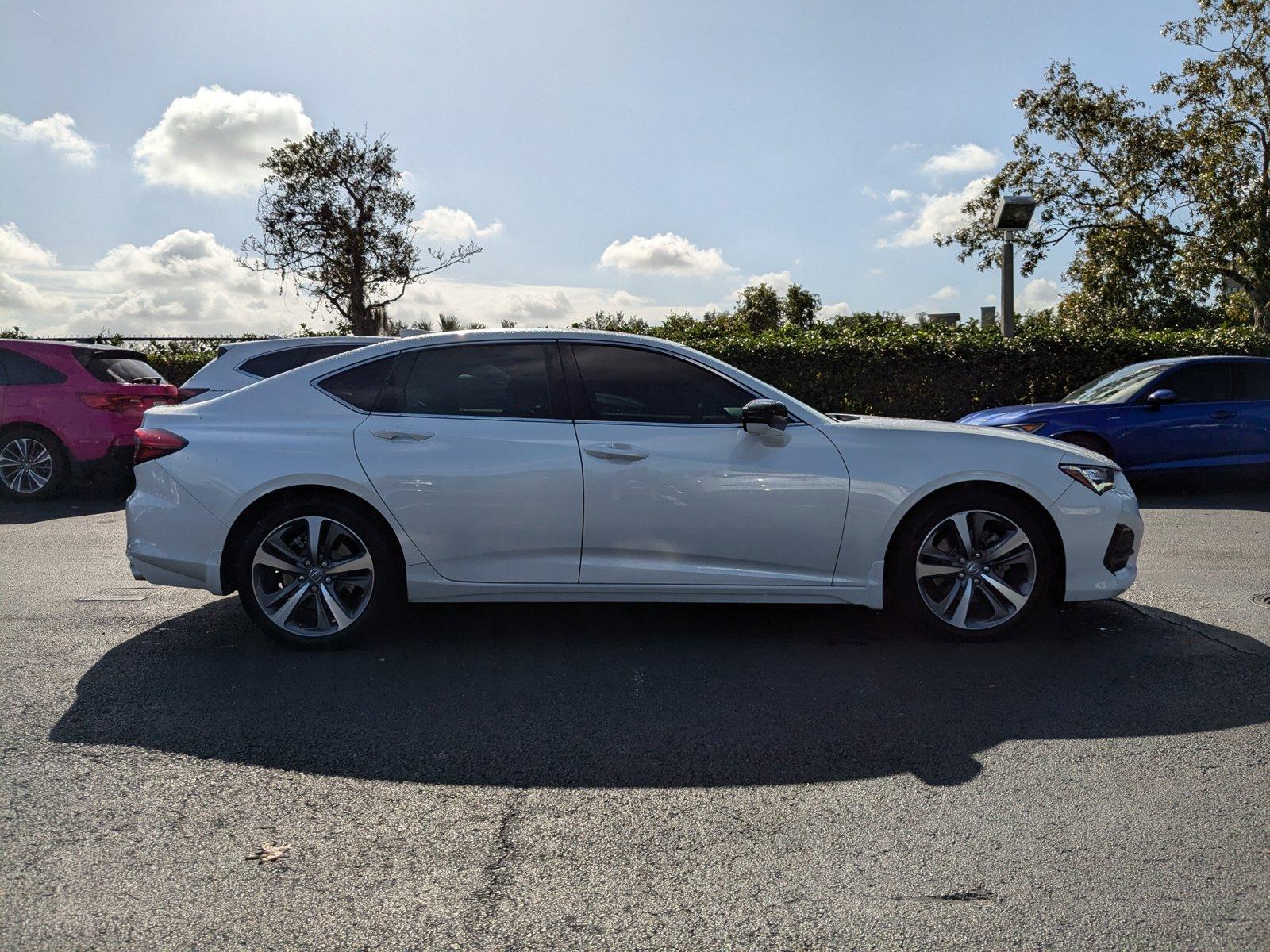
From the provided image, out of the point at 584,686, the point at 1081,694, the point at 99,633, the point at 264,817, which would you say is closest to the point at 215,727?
the point at 264,817

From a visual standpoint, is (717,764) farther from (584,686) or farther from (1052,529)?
(1052,529)

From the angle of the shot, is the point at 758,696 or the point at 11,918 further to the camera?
the point at 758,696

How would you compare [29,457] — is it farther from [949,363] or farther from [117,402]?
[949,363]

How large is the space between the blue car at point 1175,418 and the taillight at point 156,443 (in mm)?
8057

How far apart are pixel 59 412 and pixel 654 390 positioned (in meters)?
8.54

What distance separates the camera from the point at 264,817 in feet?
10.9

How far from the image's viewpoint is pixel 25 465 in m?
11.5

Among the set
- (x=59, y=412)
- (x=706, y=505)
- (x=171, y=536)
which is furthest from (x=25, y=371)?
(x=706, y=505)

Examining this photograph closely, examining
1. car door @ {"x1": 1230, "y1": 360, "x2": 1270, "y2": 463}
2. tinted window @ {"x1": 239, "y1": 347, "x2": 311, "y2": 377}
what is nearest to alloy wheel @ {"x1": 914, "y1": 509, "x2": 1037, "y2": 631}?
tinted window @ {"x1": 239, "y1": 347, "x2": 311, "y2": 377}

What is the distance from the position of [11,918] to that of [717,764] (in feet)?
6.86

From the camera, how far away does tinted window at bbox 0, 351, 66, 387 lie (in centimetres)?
1138

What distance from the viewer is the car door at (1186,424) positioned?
11.3m

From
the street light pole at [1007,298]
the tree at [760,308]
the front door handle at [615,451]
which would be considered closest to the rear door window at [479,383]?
the front door handle at [615,451]

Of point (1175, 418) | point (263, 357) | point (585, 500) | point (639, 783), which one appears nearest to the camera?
point (639, 783)
